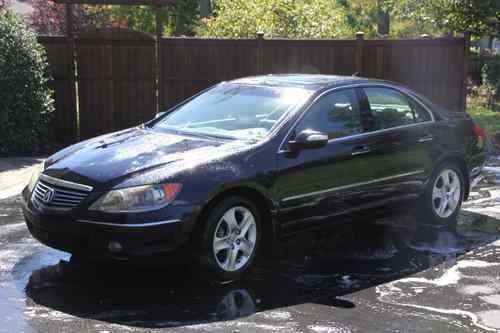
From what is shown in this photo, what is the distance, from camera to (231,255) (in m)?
5.74

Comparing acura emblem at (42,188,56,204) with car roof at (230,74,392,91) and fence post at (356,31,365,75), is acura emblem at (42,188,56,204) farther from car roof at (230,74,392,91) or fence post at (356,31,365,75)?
fence post at (356,31,365,75)

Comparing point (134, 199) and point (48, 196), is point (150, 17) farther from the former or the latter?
point (134, 199)

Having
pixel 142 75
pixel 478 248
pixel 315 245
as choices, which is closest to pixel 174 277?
pixel 315 245

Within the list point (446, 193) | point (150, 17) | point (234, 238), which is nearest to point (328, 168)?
point (234, 238)

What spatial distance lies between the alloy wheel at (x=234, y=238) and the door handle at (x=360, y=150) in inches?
49.9

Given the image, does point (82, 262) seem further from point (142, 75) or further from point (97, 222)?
point (142, 75)

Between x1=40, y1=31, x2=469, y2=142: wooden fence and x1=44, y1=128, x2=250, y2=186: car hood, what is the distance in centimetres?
715

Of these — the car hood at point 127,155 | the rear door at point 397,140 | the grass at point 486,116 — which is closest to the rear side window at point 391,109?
the rear door at point 397,140

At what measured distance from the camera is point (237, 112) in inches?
261

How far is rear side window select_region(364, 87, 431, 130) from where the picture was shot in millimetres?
6973

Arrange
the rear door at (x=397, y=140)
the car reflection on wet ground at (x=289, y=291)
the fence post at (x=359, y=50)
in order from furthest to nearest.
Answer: the fence post at (x=359, y=50) < the rear door at (x=397, y=140) < the car reflection on wet ground at (x=289, y=291)

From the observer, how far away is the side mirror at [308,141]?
6012 mm

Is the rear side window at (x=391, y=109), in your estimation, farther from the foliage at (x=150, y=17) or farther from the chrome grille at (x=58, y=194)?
the foliage at (x=150, y=17)

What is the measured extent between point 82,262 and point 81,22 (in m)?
18.0
